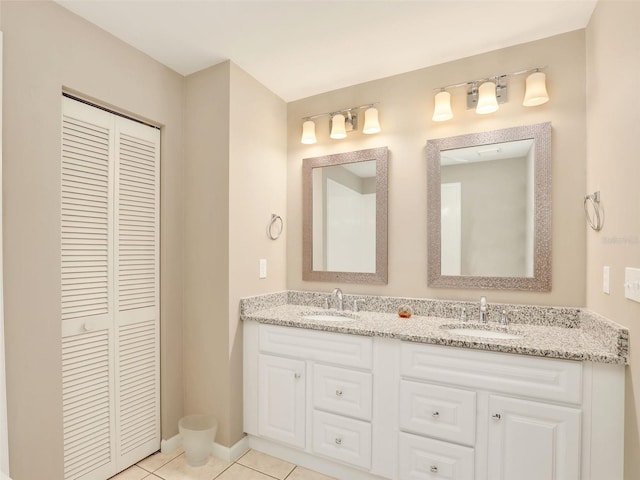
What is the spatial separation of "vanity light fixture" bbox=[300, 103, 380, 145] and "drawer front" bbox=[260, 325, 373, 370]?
4.48 ft

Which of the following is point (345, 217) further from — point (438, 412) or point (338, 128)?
point (438, 412)

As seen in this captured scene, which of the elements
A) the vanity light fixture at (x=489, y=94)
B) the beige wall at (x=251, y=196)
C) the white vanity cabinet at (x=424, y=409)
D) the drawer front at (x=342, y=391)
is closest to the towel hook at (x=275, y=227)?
the beige wall at (x=251, y=196)

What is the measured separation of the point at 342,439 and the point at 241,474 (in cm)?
63

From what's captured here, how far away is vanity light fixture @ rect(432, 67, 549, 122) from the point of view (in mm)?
1851

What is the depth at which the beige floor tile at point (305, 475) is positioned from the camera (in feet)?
6.29

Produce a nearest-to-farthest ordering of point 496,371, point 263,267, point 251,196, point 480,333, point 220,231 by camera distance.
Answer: point 496,371
point 480,333
point 220,231
point 251,196
point 263,267

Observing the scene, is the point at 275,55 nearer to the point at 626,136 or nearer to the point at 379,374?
the point at 626,136

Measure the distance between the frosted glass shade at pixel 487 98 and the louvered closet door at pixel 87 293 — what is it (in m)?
2.12

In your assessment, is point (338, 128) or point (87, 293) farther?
point (338, 128)

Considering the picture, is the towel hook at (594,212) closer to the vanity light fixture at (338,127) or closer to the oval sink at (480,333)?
the oval sink at (480,333)

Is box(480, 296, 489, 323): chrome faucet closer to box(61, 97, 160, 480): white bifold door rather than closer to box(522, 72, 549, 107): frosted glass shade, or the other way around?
box(522, 72, 549, 107): frosted glass shade

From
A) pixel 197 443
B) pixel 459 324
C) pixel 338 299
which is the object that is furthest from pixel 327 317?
pixel 197 443

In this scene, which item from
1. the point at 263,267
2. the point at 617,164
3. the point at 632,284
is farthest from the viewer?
the point at 263,267

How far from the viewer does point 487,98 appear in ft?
6.42
